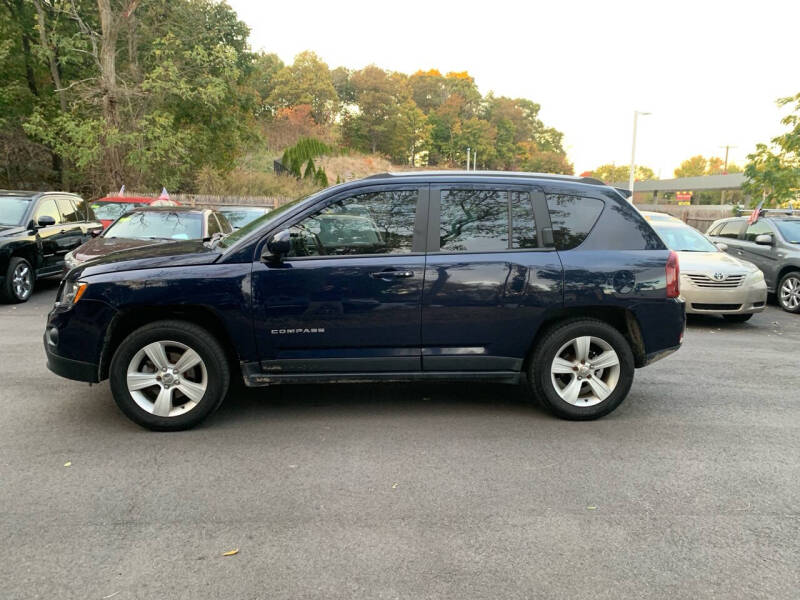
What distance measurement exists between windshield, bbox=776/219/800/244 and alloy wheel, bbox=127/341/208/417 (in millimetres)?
11395

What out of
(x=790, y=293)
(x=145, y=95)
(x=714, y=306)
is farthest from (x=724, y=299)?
(x=145, y=95)

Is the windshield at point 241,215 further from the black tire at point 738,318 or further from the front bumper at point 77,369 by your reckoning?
the black tire at point 738,318

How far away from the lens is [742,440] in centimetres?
459

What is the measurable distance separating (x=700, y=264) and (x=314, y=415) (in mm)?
7047

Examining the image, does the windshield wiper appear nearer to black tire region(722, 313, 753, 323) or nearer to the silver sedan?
the silver sedan

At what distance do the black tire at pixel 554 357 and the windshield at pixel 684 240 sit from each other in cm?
600

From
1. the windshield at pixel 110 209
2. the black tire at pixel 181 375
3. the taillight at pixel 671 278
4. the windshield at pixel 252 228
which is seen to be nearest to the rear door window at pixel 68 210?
the windshield at pixel 110 209

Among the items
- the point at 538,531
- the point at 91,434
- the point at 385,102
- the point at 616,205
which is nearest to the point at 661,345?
the point at 616,205

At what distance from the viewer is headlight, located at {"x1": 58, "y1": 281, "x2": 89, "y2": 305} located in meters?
4.46

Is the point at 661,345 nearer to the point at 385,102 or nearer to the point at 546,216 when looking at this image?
the point at 546,216

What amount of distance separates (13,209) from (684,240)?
11.4 m

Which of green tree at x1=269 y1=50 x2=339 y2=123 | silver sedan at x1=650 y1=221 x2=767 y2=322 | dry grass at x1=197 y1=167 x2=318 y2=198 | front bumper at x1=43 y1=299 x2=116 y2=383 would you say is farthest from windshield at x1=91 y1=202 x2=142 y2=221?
green tree at x1=269 y1=50 x2=339 y2=123

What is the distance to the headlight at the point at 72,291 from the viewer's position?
14.6 feet

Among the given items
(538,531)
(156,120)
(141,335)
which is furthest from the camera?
(156,120)
